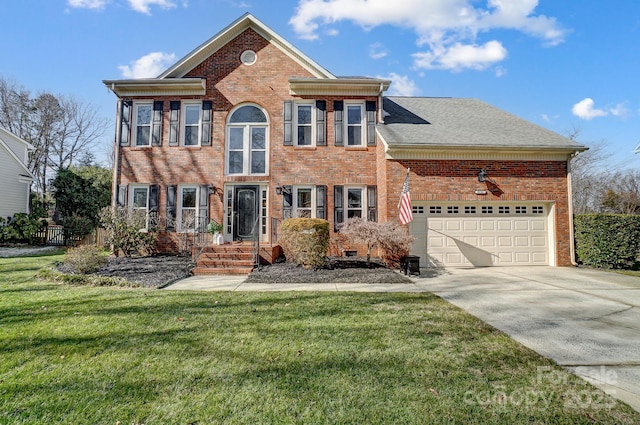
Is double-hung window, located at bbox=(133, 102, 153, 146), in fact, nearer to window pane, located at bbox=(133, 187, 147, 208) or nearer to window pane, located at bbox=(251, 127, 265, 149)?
window pane, located at bbox=(133, 187, 147, 208)

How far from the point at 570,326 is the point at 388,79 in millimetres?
9772

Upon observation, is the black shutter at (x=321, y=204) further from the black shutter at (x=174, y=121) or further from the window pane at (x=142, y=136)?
the window pane at (x=142, y=136)

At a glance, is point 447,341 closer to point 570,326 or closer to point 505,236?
point 570,326

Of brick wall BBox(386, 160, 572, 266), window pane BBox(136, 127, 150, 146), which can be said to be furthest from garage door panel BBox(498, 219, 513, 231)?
window pane BBox(136, 127, 150, 146)

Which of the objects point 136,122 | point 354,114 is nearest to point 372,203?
point 354,114

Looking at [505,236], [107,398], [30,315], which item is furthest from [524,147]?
[30,315]

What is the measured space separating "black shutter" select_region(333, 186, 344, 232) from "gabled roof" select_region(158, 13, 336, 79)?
453 cm

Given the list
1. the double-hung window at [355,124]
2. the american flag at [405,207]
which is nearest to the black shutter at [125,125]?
the double-hung window at [355,124]

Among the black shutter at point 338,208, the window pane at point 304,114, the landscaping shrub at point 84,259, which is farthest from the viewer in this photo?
the window pane at point 304,114

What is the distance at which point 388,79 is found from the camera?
37.6 feet

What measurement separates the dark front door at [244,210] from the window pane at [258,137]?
1.72m

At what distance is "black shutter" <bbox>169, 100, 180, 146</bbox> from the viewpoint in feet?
39.5

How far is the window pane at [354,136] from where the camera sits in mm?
11891

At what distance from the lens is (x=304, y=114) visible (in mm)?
12094
